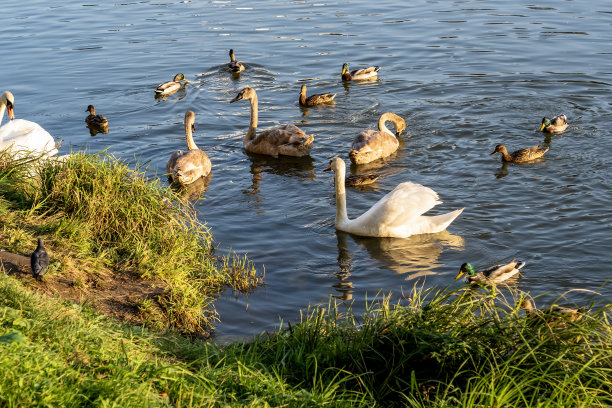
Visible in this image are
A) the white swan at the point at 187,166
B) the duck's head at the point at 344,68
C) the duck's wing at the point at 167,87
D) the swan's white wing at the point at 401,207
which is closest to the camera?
the swan's white wing at the point at 401,207

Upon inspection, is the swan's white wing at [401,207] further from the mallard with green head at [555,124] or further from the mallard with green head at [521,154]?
the mallard with green head at [555,124]

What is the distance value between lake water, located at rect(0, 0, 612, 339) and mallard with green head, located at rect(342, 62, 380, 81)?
0.99ft

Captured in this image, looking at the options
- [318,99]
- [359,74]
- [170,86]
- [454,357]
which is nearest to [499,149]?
[318,99]

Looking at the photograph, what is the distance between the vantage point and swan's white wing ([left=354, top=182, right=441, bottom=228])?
1038 centimetres

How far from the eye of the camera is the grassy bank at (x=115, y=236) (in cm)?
771

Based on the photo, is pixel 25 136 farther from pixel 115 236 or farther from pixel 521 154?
pixel 521 154

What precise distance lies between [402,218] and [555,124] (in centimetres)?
501

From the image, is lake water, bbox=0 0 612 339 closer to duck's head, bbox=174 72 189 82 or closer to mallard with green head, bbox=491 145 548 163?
mallard with green head, bbox=491 145 548 163

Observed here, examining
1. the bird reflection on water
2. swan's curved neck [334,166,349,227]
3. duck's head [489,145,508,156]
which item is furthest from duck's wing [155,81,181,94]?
the bird reflection on water

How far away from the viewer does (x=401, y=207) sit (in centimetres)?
1038

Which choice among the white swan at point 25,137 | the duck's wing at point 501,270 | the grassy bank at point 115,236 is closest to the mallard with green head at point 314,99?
the white swan at point 25,137

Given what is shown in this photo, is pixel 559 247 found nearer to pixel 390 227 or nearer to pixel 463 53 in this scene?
pixel 390 227

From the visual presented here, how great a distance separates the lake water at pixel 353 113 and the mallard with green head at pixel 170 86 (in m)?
0.20

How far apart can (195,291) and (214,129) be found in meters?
8.47
